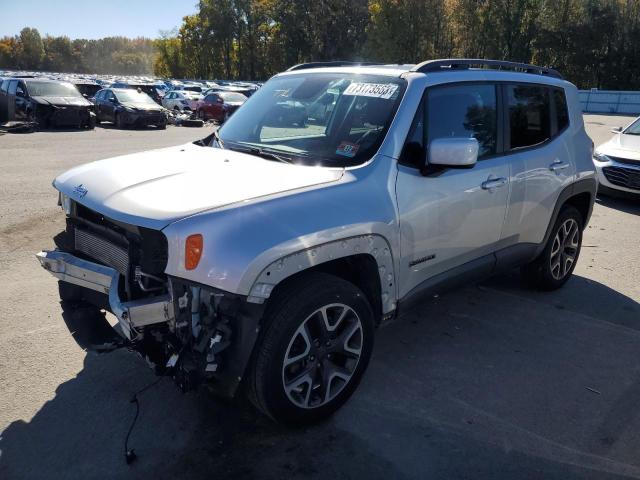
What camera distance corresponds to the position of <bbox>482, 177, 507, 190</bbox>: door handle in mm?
3822

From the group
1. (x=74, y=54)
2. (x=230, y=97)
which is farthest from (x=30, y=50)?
(x=230, y=97)

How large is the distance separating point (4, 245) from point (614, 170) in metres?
8.96

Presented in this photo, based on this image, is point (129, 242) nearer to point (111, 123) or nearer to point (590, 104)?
point (111, 123)

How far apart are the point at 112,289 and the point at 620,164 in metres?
8.75

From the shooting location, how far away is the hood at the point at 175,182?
2.66 meters

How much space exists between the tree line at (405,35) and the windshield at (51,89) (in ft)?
141

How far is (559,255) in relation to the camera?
5129 millimetres

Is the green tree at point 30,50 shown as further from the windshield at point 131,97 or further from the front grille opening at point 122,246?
the front grille opening at point 122,246

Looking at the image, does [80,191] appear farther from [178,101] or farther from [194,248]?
[178,101]

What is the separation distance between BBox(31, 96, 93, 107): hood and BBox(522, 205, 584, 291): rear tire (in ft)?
59.1

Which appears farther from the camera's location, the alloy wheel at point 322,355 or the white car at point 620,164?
the white car at point 620,164

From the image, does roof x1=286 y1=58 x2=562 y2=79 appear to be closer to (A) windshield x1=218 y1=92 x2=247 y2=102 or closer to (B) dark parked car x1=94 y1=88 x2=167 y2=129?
(B) dark parked car x1=94 y1=88 x2=167 y2=129

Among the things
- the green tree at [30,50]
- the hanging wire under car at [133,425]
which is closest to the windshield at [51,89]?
the hanging wire under car at [133,425]

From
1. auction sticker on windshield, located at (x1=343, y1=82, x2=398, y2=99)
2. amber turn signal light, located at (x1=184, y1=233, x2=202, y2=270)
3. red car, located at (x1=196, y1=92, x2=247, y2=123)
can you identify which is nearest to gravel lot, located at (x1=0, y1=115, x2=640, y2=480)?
amber turn signal light, located at (x1=184, y1=233, x2=202, y2=270)
